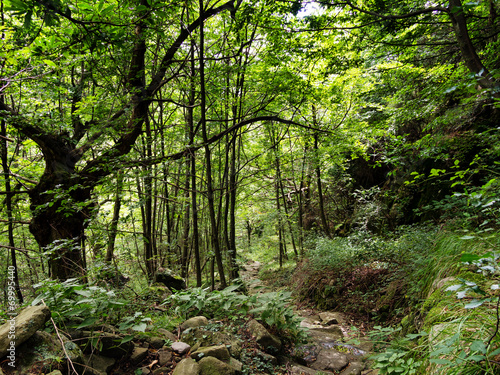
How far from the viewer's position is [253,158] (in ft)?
19.1

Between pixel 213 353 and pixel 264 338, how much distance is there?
822 mm

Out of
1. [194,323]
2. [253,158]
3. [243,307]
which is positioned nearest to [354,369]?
[243,307]

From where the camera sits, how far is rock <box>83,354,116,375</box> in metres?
2.03

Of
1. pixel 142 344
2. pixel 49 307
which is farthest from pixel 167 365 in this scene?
pixel 49 307

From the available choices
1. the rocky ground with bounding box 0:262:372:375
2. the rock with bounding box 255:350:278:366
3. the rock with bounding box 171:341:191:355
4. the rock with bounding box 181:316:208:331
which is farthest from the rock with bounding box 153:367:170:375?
the rock with bounding box 255:350:278:366

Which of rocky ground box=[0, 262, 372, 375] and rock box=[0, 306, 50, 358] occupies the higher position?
rock box=[0, 306, 50, 358]

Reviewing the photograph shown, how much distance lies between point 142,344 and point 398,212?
821cm

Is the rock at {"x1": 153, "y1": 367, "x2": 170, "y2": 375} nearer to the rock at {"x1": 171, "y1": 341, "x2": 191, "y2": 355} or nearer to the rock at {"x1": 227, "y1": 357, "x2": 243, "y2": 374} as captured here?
the rock at {"x1": 171, "y1": 341, "x2": 191, "y2": 355}

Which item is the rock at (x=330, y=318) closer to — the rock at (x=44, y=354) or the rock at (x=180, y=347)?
the rock at (x=180, y=347)

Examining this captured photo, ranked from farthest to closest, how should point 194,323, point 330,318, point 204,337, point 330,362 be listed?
point 330,318 < point 330,362 < point 194,323 < point 204,337

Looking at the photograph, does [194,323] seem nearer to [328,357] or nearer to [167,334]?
[167,334]

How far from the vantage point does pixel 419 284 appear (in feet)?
12.0

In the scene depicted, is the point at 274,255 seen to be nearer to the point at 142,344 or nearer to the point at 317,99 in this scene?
the point at 317,99

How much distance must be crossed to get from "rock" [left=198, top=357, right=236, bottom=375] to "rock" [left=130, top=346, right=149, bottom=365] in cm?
57
